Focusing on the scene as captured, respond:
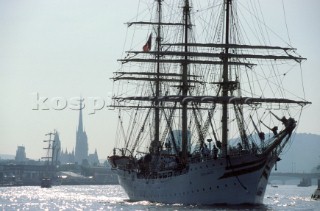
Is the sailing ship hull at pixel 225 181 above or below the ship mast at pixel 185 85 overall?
below

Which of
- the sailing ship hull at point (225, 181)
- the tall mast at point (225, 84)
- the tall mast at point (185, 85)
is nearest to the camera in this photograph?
the sailing ship hull at point (225, 181)

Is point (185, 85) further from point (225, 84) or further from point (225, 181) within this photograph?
point (225, 181)

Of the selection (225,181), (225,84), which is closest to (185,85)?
(225,84)

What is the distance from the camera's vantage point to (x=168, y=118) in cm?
9944

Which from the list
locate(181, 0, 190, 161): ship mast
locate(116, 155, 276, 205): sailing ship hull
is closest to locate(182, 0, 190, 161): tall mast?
locate(181, 0, 190, 161): ship mast

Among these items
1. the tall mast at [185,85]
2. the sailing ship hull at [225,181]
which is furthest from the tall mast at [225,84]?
the tall mast at [185,85]

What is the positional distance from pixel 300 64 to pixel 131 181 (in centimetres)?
3546

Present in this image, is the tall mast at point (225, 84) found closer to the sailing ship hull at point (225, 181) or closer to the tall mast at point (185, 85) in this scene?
the sailing ship hull at point (225, 181)

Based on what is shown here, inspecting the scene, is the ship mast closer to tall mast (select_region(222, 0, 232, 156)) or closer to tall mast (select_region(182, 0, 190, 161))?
tall mast (select_region(182, 0, 190, 161))

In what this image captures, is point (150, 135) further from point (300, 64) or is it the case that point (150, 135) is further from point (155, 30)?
point (300, 64)

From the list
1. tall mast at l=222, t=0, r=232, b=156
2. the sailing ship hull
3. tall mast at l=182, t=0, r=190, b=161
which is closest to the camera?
the sailing ship hull

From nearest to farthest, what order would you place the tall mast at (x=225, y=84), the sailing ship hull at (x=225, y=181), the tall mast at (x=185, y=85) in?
the sailing ship hull at (x=225, y=181)
the tall mast at (x=225, y=84)
the tall mast at (x=185, y=85)

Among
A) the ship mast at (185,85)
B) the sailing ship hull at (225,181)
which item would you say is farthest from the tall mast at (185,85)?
the sailing ship hull at (225,181)

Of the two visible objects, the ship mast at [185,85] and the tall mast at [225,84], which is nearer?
the tall mast at [225,84]
